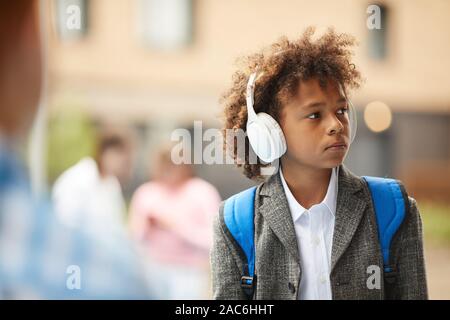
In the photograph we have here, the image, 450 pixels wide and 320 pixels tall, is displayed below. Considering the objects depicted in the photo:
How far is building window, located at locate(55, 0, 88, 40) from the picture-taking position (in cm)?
208

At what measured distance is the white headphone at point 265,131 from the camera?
1618 mm

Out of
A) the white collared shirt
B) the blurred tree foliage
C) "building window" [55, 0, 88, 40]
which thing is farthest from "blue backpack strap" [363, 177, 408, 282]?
"building window" [55, 0, 88, 40]

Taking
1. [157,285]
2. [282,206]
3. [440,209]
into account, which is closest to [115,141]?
[157,285]

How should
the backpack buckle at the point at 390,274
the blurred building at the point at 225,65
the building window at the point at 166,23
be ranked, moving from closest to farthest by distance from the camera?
the backpack buckle at the point at 390,274 → the blurred building at the point at 225,65 → the building window at the point at 166,23

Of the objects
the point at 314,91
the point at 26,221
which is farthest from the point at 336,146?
the point at 26,221

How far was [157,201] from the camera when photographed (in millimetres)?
2273

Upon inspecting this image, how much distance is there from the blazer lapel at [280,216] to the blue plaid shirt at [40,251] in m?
0.67

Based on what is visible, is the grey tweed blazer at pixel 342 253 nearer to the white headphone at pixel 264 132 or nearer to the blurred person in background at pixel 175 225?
the white headphone at pixel 264 132

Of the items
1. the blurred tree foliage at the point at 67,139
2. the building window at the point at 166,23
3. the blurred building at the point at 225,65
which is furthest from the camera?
the building window at the point at 166,23

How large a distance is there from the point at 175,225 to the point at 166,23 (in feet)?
2.44

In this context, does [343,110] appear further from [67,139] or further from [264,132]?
[67,139]

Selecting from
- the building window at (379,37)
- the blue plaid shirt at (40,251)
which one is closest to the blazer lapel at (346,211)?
the building window at (379,37)

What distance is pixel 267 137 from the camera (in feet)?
5.33

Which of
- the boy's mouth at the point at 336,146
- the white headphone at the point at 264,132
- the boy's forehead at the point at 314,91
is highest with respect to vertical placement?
the boy's forehead at the point at 314,91
